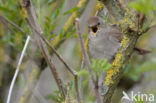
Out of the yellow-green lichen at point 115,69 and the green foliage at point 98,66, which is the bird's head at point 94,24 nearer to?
the yellow-green lichen at point 115,69

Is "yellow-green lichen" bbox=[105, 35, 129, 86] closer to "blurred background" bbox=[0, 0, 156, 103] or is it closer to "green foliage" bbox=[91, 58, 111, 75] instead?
"blurred background" bbox=[0, 0, 156, 103]

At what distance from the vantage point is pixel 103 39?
1655mm

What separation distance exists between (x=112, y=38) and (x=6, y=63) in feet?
3.67

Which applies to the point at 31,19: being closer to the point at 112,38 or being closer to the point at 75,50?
the point at 112,38

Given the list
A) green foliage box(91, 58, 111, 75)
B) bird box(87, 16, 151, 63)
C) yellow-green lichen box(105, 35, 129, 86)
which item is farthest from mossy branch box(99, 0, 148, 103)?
green foliage box(91, 58, 111, 75)

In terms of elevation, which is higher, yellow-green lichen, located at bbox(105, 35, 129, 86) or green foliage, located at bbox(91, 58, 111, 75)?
green foliage, located at bbox(91, 58, 111, 75)

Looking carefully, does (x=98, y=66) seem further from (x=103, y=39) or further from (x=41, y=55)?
(x=41, y=55)

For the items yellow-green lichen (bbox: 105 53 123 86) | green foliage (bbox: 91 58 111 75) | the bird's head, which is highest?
green foliage (bbox: 91 58 111 75)

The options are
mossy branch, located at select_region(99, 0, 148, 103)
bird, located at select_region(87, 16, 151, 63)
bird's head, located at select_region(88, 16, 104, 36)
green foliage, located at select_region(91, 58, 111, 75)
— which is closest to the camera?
green foliage, located at select_region(91, 58, 111, 75)

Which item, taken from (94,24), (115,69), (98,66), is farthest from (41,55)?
(98,66)

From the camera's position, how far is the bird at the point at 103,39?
140 centimetres

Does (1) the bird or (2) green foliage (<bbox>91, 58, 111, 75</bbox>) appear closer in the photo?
(2) green foliage (<bbox>91, 58, 111, 75</bbox>)

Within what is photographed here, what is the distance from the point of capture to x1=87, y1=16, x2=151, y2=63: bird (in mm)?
1401

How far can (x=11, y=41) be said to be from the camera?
178cm
